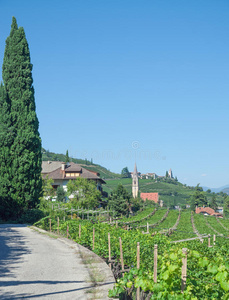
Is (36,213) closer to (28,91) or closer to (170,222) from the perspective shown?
(28,91)

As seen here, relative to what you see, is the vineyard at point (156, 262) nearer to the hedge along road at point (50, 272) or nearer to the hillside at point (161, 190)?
the hedge along road at point (50, 272)

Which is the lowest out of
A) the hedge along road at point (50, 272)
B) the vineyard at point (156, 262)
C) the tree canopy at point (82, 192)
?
the hedge along road at point (50, 272)

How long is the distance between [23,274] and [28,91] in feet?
64.3

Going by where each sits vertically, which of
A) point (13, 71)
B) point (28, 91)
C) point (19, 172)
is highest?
point (13, 71)

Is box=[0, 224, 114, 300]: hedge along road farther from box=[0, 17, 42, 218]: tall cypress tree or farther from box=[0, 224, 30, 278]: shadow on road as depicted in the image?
box=[0, 17, 42, 218]: tall cypress tree

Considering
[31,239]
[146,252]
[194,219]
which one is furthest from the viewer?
[194,219]

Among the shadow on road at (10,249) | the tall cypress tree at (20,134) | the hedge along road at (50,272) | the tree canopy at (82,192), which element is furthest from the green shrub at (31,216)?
the tree canopy at (82,192)

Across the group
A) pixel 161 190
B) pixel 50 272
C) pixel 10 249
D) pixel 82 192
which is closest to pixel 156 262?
pixel 50 272

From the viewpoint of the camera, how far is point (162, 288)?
223 inches

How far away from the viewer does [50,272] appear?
10422 mm

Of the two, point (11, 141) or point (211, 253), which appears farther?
point (11, 141)

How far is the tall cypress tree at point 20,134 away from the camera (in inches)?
1032

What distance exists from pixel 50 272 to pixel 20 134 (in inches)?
698

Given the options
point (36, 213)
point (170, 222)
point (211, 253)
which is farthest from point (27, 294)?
point (170, 222)
